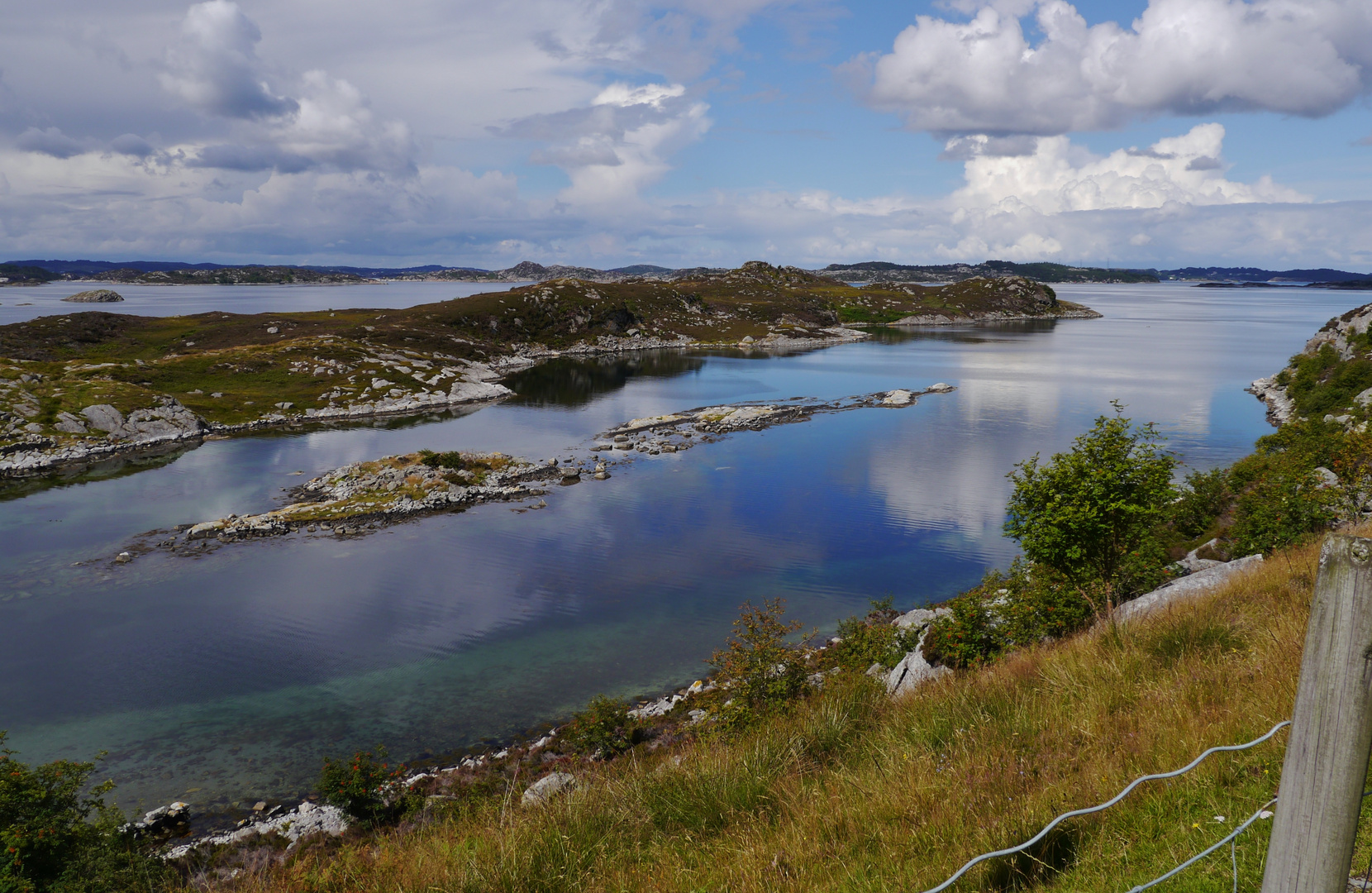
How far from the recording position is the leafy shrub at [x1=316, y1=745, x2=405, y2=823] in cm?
2034

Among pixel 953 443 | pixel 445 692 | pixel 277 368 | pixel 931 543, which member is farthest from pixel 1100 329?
pixel 445 692

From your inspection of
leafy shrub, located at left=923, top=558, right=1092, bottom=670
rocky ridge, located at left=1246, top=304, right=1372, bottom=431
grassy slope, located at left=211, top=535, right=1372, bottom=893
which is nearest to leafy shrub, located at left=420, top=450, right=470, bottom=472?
leafy shrub, located at left=923, top=558, right=1092, bottom=670

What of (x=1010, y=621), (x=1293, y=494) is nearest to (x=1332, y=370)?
(x=1293, y=494)

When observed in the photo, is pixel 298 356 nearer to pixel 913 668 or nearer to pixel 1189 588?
pixel 913 668

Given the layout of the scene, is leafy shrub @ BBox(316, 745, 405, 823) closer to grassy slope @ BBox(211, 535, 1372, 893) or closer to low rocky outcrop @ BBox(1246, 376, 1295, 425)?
grassy slope @ BBox(211, 535, 1372, 893)

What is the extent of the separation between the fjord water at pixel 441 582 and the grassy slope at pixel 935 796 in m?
19.0

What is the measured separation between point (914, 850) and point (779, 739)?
10.2ft

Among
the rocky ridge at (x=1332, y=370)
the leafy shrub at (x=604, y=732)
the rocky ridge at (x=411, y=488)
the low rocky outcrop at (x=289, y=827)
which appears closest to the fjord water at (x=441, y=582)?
the low rocky outcrop at (x=289, y=827)

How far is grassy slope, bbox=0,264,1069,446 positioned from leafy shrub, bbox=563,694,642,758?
7231 cm

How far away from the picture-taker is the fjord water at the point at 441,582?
1043 inches

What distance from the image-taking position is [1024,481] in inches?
906

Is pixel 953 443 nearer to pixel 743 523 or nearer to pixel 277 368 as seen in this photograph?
pixel 743 523

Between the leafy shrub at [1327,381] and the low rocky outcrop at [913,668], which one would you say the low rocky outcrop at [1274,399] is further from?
the low rocky outcrop at [913,668]

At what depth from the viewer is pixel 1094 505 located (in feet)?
68.6
